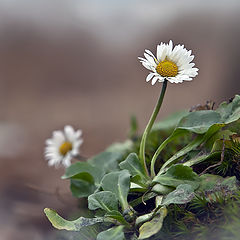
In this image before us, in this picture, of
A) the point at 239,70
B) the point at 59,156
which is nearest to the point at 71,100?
the point at 239,70

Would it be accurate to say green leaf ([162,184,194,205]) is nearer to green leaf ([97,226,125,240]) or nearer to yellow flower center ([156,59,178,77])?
green leaf ([97,226,125,240])

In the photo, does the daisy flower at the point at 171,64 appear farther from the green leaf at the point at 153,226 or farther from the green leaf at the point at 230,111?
the green leaf at the point at 153,226

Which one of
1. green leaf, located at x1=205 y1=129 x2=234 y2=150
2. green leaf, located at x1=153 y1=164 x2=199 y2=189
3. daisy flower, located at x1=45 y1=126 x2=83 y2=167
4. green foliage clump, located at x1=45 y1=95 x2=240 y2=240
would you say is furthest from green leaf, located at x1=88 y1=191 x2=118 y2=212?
daisy flower, located at x1=45 y1=126 x2=83 y2=167

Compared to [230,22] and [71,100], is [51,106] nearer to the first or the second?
[71,100]

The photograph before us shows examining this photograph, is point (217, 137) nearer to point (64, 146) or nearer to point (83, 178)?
point (83, 178)

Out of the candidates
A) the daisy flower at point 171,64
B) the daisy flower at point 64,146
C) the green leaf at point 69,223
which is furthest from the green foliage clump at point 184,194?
the daisy flower at point 64,146

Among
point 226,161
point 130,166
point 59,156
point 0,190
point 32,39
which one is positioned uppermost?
point 32,39

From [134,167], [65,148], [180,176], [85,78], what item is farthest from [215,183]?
[85,78]
